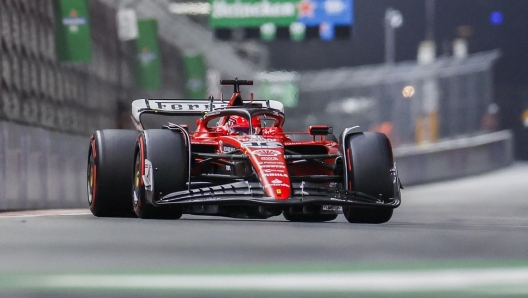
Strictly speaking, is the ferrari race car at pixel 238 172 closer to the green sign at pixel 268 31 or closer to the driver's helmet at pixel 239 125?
the driver's helmet at pixel 239 125

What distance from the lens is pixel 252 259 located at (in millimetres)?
6695

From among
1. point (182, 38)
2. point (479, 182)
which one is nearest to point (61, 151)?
point (479, 182)

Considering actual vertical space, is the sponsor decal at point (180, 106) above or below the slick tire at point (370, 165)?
above

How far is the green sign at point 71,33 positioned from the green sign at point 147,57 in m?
7.40

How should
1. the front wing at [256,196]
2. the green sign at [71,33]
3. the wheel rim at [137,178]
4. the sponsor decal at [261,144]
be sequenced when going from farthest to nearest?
the green sign at [71,33] < the wheel rim at [137,178] < the sponsor decal at [261,144] < the front wing at [256,196]

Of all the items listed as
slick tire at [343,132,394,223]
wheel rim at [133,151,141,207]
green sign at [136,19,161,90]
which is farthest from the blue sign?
slick tire at [343,132,394,223]

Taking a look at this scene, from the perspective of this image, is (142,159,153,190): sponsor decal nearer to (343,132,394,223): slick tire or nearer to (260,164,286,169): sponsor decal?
(260,164,286,169): sponsor decal

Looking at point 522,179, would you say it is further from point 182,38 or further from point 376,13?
point 376,13

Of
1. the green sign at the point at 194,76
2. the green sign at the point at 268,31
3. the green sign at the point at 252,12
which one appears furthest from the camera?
the green sign at the point at 194,76

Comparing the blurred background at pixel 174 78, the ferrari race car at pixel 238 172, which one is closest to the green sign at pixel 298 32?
the blurred background at pixel 174 78

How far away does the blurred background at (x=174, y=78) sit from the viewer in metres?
15.4

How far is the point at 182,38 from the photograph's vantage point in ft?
110

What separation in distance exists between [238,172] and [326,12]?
63.6 feet

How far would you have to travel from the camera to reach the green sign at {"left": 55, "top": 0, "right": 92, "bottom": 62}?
17859 millimetres
